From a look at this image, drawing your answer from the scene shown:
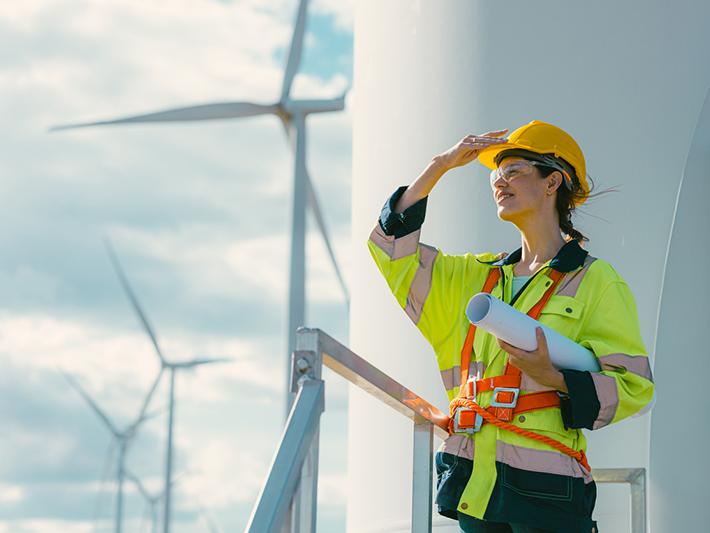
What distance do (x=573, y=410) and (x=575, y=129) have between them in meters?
2.20

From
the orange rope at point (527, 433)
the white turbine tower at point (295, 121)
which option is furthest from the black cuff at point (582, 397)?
the white turbine tower at point (295, 121)

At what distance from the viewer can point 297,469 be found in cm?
307

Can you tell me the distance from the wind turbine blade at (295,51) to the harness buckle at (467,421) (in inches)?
Answer: 606

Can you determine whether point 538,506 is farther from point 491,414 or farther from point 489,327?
point 489,327

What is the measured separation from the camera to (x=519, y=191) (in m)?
4.24

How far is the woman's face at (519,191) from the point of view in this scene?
423cm

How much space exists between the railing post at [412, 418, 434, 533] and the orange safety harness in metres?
0.12

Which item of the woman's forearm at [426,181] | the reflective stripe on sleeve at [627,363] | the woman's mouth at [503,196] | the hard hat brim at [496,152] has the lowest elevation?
the reflective stripe on sleeve at [627,363]

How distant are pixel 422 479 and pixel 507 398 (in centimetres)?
46

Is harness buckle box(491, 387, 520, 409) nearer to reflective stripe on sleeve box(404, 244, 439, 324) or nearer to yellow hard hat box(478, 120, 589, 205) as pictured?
reflective stripe on sleeve box(404, 244, 439, 324)

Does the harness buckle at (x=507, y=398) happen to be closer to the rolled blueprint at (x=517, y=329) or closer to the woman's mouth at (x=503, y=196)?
the rolled blueprint at (x=517, y=329)

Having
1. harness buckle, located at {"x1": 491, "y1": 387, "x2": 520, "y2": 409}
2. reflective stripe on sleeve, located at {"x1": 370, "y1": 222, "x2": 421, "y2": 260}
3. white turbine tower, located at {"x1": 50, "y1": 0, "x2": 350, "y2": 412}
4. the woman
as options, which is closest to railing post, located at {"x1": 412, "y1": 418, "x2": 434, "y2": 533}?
the woman

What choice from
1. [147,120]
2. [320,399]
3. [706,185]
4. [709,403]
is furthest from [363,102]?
[147,120]

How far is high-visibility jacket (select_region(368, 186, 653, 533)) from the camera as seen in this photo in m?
3.85
